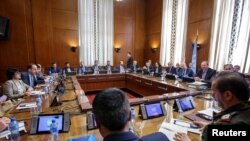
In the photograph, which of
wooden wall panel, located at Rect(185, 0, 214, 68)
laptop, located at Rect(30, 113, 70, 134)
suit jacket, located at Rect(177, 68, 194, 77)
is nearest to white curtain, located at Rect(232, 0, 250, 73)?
wooden wall panel, located at Rect(185, 0, 214, 68)

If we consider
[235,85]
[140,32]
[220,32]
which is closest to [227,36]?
[220,32]

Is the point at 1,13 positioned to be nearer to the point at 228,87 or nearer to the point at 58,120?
the point at 58,120

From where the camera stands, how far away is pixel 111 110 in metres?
0.73

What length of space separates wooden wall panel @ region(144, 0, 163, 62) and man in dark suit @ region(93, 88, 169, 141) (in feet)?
25.6

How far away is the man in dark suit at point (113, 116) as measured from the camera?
0.72 m

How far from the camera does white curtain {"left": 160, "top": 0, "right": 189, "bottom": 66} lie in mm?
6520

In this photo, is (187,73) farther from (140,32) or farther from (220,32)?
(140,32)

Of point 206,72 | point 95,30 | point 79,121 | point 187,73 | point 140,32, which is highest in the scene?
point 140,32

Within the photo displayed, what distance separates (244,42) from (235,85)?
14.3 feet

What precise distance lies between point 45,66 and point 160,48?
5.64 meters

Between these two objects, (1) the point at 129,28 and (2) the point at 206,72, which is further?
(1) the point at 129,28

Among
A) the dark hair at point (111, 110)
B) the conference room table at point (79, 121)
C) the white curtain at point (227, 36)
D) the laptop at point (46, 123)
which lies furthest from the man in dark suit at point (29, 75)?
the white curtain at point (227, 36)

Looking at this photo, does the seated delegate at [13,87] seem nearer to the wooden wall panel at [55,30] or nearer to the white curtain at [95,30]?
the wooden wall panel at [55,30]

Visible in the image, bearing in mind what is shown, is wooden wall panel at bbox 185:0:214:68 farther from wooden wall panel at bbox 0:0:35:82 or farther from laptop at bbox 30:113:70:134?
wooden wall panel at bbox 0:0:35:82
